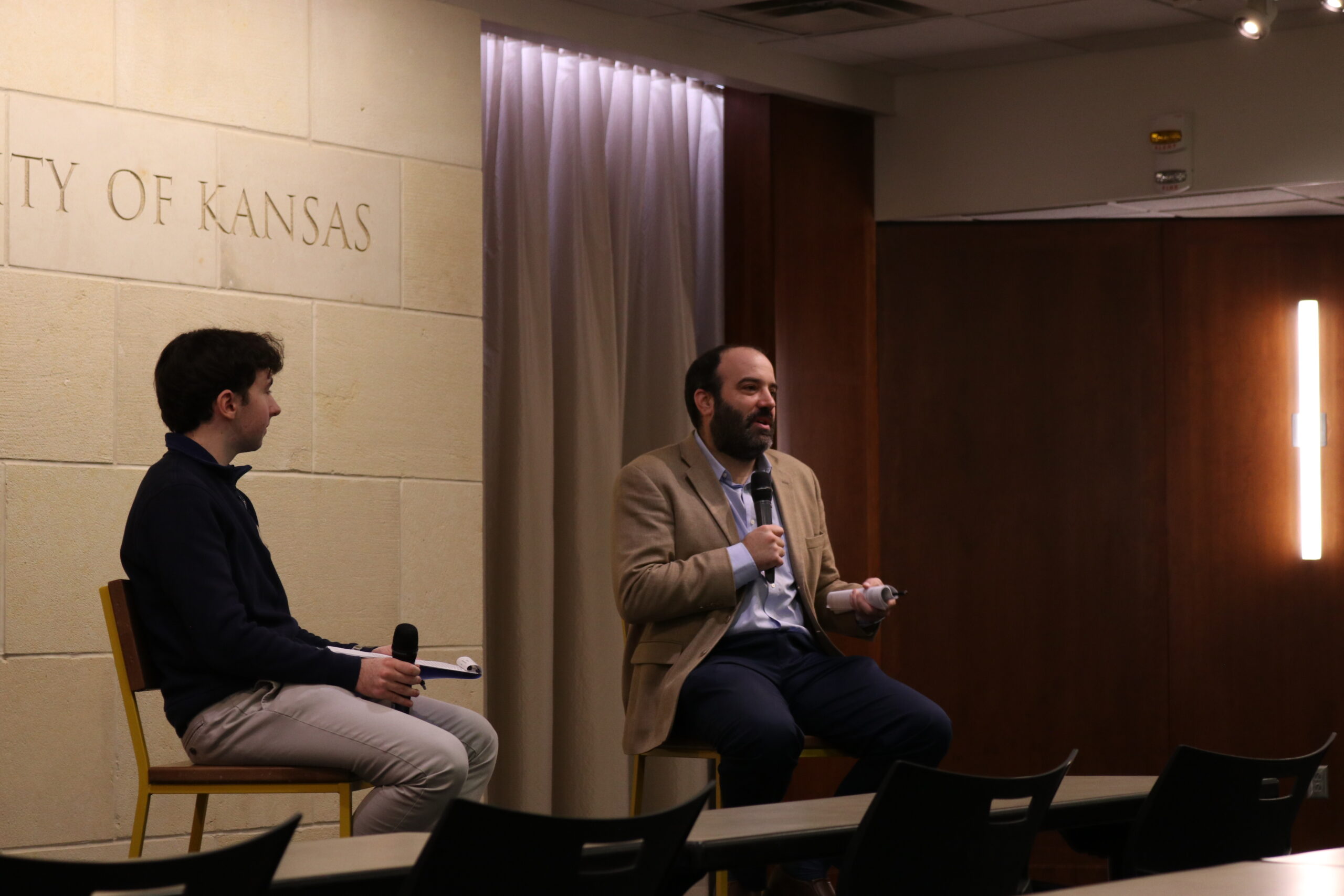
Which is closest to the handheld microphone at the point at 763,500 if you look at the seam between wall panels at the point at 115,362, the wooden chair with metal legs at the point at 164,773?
the wooden chair with metal legs at the point at 164,773

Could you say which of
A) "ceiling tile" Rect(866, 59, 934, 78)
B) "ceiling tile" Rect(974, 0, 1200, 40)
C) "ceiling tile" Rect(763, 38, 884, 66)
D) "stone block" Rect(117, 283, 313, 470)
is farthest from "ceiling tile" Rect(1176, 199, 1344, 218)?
"stone block" Rect(117, 283, 313, 470)

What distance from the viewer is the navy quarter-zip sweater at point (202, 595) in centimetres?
298

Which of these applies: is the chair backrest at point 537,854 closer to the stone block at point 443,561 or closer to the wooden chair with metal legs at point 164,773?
the wooden chair with metal legs at point 164,773

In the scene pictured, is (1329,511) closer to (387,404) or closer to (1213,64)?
(1213,64)

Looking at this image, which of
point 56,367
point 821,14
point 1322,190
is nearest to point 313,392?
point 56,367

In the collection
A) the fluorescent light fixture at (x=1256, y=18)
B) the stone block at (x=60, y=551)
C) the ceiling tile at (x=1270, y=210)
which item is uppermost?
the fluorescent light fixture at (x=1256, y=18)

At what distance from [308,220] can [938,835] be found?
2.70 meters

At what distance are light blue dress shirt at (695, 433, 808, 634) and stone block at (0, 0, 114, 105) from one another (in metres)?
1.69

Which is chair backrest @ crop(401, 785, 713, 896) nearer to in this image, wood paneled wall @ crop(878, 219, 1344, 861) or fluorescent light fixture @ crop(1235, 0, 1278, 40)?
fluorescent light fixture @ crop(1235, 0, 1278, 40)

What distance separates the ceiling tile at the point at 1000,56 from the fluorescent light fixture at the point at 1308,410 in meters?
1.21

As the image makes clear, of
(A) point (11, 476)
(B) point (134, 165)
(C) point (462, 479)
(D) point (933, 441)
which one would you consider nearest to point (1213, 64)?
(D) point (933, 441)

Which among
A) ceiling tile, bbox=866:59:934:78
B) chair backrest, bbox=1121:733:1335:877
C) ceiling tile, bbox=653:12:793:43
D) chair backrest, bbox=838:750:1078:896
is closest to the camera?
chair backrest, bbox=838:750:1078:896

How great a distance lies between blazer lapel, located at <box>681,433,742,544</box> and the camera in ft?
13.3

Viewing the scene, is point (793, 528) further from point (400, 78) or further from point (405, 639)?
point (400, 78)
